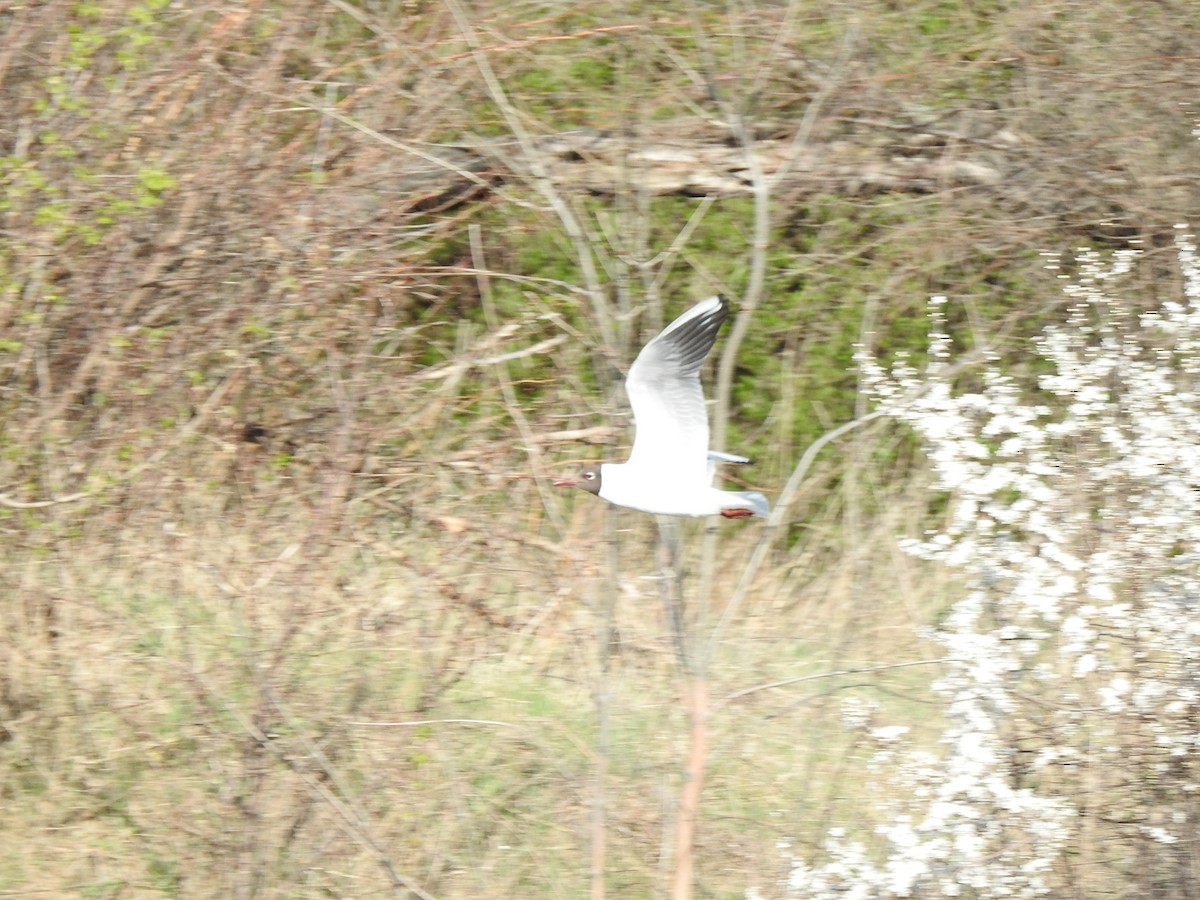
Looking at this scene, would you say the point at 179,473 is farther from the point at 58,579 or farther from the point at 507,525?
the point at 507,525

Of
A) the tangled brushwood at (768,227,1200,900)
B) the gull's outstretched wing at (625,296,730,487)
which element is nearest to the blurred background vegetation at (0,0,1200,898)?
the tangled brushwood at (768,227,1200,900)

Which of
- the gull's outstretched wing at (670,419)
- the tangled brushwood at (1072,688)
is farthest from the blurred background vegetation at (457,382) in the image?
the gull's outstretched wing at (670,419)

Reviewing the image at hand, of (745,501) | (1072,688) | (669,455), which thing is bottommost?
(1072,688)

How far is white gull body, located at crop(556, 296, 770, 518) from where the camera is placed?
4.05 m

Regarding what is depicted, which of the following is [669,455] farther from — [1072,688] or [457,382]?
[457,382]

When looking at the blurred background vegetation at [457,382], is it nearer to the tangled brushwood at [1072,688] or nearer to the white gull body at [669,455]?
the tangled brushwood at [1072,688]

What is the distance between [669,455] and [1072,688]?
1860 mm

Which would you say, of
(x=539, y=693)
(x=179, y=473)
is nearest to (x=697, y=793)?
(x=539, y=693)

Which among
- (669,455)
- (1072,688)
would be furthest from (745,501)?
(1072,688)

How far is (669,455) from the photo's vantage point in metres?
4.10

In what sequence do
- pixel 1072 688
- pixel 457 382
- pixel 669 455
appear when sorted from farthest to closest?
1. pixel 457 382
2. pixel 1072 688
3. pixel 669 455

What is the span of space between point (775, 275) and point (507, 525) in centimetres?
212

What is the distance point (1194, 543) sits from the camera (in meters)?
4.88

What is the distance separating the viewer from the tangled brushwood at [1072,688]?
15.7 ft
